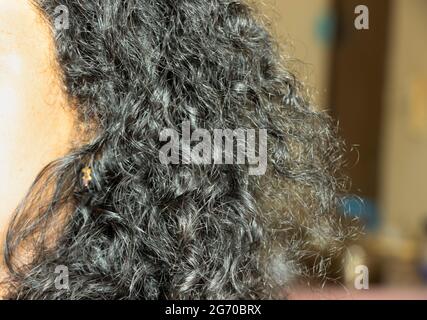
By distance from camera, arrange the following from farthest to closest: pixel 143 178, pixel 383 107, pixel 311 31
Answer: pixel 383 107 → pixel 311 31 → pixel 143 178

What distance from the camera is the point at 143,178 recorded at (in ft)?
3.65

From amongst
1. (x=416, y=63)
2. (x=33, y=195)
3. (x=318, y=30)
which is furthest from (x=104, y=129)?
(x=416, y=63)

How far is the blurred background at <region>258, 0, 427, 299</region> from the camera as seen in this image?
317 centimetres

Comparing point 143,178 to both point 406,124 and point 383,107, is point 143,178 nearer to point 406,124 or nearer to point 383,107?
point 383,107

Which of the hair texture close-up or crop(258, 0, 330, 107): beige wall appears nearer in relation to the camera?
the hair texture close-up

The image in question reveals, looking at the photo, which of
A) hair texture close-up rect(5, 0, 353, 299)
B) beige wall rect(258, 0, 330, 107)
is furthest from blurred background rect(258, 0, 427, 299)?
hair texture close-up rect(5, 0, 353, 299)

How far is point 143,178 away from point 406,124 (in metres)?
2.55

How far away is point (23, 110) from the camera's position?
1.05m

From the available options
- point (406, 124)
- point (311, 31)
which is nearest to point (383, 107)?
point (406, 124)

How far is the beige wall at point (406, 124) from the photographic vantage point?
10.8ft

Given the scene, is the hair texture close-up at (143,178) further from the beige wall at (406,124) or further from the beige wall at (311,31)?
the beige wall at (406,124)

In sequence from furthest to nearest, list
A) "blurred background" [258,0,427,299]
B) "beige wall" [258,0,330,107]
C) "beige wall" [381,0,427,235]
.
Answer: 1. "beige wall" [381,0,427,235]
2. "blurred background" [258,0,427,299]
3. "beige wall" [258,0,330,107]

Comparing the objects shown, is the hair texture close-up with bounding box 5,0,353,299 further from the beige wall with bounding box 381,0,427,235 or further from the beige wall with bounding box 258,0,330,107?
the beige wall with bounding box 381,0,427,235
